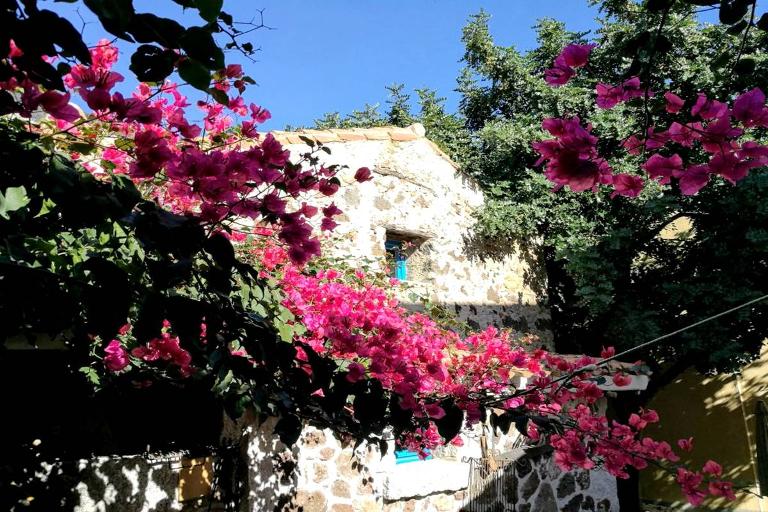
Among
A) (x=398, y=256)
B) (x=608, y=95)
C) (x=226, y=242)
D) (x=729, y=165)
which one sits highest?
(x=398, y=256)

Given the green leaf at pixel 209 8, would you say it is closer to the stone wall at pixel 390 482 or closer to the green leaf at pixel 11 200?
the green leaf at pixel 11 200

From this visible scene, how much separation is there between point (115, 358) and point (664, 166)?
267cm

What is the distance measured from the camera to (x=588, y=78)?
33.0ft

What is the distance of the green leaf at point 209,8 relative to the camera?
41.4 inches

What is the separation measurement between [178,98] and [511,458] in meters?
5.07

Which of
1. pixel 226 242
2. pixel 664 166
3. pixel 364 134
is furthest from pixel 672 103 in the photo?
pixel 364 134

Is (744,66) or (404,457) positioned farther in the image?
(404,457)

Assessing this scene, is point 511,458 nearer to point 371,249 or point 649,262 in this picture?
point 371,249

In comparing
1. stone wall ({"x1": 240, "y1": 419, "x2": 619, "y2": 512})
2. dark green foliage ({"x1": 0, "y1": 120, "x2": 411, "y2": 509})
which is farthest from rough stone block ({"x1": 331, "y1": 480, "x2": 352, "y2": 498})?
dark green foliage ({"x1": 0, "y1": 120, "x2": 411, "y2": 509})

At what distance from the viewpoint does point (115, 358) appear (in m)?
3.03

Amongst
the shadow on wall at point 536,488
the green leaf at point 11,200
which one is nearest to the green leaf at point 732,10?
the green leaf at point 11,200

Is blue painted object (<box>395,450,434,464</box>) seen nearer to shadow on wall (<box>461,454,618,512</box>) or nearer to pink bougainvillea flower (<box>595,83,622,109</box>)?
shadow on wall (<box>461,454,618,512</box>)

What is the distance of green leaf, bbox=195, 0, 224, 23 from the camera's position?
105cm

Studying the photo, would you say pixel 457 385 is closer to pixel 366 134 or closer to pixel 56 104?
pixel 56 104
